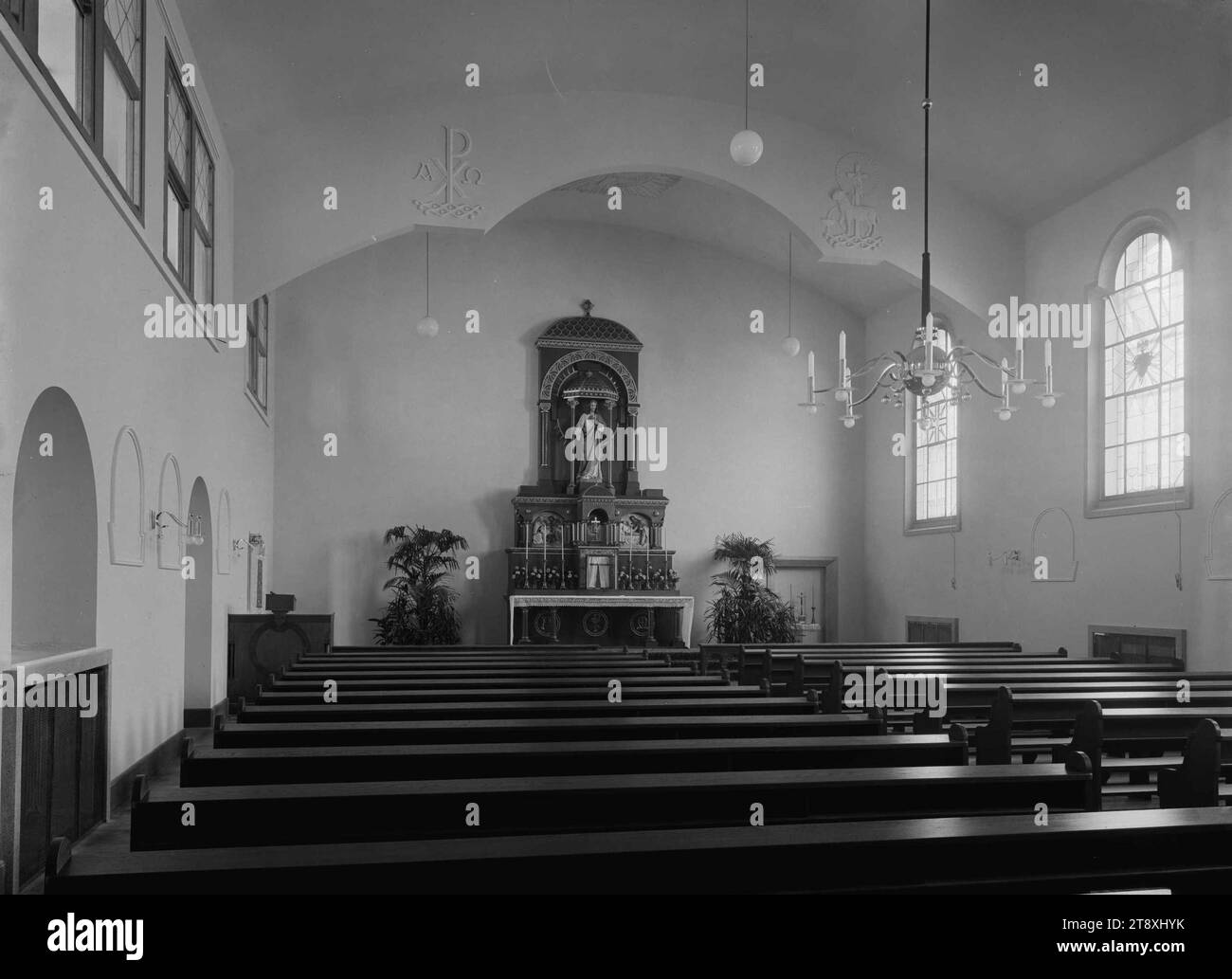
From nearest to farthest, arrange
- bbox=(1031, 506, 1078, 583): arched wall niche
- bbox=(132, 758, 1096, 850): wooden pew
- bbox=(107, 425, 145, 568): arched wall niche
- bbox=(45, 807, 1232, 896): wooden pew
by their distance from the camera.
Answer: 1. bbox=(45, 807, 1232, 896): wooden pew
2. bbox=(132, 758, 1096, 850): wooden pew
3. bbox=(107, 425, 145, 568): arched wall niche
4. bbox=(1031, 506, 1078, 583): arched wall niche

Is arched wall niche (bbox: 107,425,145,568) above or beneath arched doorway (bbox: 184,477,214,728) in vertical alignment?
above

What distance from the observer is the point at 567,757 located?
3529 millimetres

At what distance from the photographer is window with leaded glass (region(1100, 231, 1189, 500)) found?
9.70 m

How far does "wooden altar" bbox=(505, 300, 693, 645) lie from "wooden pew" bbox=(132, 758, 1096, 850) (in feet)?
34.1

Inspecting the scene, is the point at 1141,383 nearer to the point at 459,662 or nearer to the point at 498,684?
the point at 459,662

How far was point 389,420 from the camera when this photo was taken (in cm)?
1440

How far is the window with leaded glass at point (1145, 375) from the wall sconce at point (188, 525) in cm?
832

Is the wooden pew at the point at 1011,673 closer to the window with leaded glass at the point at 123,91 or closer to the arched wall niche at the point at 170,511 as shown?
the arched wall niche at the point at 170,511

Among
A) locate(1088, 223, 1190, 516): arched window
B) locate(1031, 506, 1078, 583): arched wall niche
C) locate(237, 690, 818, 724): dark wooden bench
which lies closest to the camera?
locate(237, 690, 818, 724): dark wooden bench

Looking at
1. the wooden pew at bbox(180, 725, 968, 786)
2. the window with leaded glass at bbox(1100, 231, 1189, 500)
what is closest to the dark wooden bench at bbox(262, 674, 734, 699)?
the wooden pew at bbox(180, 725, 968, 786)

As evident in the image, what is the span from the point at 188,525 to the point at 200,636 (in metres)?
1.46

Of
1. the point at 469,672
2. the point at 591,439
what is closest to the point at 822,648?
the point at 469,672

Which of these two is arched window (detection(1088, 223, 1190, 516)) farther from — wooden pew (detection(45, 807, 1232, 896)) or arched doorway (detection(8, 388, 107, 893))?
arched doorway (detection(8, 388, 107, 893))

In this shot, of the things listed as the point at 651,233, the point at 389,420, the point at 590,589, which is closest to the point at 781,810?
the point at 590,589
